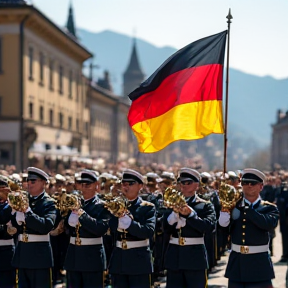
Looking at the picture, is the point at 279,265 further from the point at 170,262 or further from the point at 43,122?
the point at 43,122

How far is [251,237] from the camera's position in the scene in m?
7.56

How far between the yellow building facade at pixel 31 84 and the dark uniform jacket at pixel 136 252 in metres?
27.1

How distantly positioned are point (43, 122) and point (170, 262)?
32067 mm

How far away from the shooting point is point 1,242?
887cm

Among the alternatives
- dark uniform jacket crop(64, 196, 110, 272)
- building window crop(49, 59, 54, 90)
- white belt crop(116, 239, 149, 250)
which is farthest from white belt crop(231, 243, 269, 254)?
building window crop(49, 59, 54, 90)

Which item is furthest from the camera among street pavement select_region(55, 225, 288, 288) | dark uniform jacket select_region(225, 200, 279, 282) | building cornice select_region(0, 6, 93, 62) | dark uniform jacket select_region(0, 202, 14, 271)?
building cornice select_region(0, 6, 93, 62)

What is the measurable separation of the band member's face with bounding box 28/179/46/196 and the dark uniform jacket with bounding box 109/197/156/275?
1076mm

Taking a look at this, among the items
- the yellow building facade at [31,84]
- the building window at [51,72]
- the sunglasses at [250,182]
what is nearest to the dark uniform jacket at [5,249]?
the sunglasses at [250,182]

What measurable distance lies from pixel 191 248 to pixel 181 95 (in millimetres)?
2482

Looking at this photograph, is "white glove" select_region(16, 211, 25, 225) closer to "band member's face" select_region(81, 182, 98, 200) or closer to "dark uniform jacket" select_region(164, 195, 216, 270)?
"band member's face" select_region(81, 182, 98, 200)

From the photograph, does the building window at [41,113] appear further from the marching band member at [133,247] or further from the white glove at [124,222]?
the white glove at [124,222]

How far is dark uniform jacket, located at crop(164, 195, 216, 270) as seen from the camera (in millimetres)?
8148

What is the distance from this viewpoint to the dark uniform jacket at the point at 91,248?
8180 mm

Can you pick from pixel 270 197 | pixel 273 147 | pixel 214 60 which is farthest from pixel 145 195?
pixel 273 147
